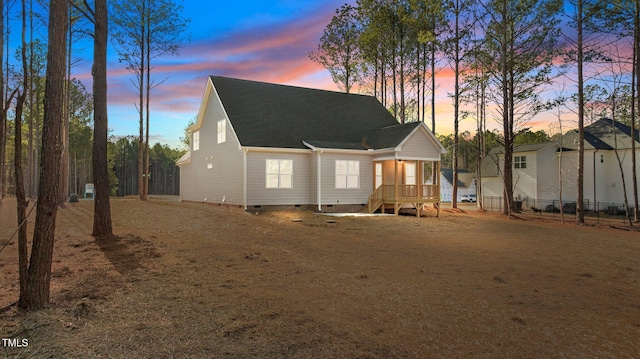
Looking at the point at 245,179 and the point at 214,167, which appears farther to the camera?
the point at 214,167

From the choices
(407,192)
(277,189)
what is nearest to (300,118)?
(277,189)

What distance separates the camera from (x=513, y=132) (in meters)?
25.5

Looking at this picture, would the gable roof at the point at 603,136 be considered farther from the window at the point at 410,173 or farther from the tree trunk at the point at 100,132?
the tree trunk at the point at 100,132

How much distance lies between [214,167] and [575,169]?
87.5 feet

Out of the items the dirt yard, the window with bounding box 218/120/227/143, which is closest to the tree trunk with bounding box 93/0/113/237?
the dirt yard

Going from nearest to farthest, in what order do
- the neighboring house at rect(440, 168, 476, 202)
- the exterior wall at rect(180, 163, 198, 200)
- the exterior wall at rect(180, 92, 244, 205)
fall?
the exterior wall at rect(180, 92, 244, 205), the exterior wall at rect(180, 163, 198, 200), the neighboring house at rect(440, 168, 476, 202)

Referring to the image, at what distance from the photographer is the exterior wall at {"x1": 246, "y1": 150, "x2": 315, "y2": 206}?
19.0 metres

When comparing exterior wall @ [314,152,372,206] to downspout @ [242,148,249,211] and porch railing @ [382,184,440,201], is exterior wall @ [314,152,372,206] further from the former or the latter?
downspout @ [242,148,249,211]

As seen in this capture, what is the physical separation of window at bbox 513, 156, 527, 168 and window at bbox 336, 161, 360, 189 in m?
17.8

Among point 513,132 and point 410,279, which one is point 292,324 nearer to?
point 410,279

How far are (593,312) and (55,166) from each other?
8.03 meters

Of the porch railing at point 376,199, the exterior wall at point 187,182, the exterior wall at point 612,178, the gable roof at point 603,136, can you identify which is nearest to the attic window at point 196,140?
the exterior wall at point 187,182

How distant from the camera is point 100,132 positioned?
11.2 metres

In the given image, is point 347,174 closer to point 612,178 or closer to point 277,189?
point 277,189
